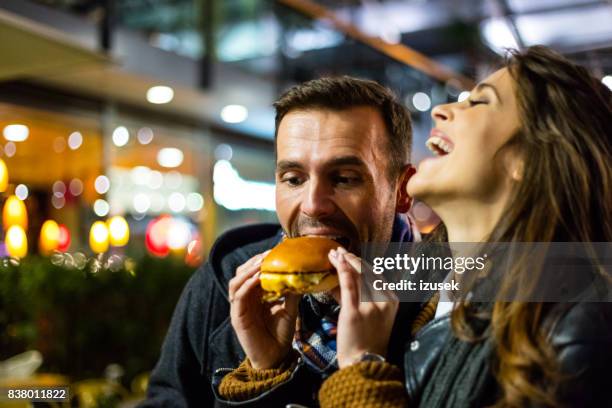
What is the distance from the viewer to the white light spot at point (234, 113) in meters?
→ 7.64

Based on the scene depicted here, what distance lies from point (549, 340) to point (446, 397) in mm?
165

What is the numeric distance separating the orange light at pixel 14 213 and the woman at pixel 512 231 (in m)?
5.28

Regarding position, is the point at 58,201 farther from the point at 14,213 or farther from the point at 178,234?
the point at 178,234

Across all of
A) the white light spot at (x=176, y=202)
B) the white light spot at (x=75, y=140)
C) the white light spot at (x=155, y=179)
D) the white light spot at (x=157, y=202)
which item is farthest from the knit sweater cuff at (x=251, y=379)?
the white light spot at (x=176, y=202)

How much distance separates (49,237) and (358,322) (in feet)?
19.5

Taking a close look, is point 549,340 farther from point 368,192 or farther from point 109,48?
point 109,48

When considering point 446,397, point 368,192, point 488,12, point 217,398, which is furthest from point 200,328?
point 488,12

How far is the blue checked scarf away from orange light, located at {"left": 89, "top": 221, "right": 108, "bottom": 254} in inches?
216

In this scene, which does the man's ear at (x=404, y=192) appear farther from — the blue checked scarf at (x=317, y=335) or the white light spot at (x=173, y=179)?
the white light spot at (x=173, y=179)

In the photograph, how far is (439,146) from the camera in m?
1.17

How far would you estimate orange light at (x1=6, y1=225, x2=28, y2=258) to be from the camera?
5.62 m

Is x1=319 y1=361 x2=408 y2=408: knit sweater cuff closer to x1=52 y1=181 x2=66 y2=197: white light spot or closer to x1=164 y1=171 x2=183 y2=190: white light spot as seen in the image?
x1=52 y1=181 x2=66 y2=197: white light spot

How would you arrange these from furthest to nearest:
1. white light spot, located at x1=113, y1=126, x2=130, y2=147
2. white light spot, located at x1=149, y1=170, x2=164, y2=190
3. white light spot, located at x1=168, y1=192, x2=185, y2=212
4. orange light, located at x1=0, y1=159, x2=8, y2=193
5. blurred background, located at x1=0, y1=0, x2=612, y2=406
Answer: white light spot, located at x1=168, y1=192, x2=185, y2=212 → white light spot, located at x1=149, y1=170, x2=164, y2=190 → white light spot, located at x1=113, y1=126, x2=130, y2=147 → orange light, located at x1=0, y1=159, x2=8, y2=193 → blurred background, located at x1=0, y1=0, x2=612, y2=406

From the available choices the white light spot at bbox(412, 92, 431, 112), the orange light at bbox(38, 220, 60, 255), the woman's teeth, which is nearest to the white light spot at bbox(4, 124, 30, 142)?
the orange light at bbox(38, 220, 60, 255)
